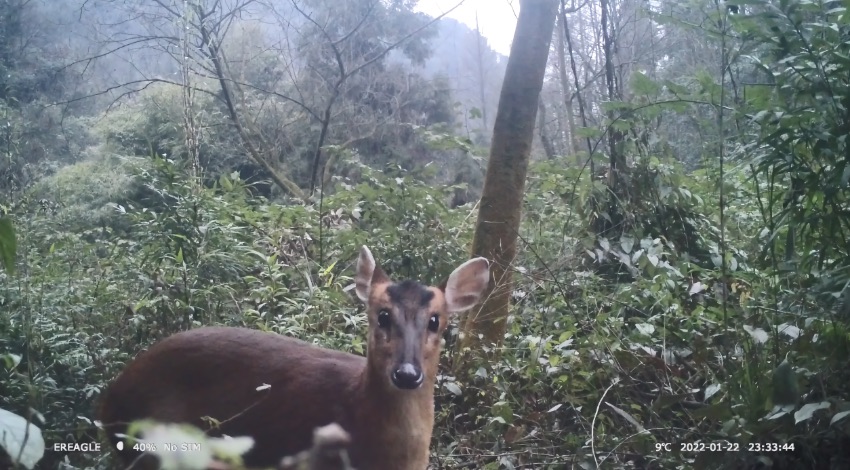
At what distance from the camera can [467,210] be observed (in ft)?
18.5

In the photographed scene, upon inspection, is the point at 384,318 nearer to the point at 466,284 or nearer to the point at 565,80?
the point at 466,284

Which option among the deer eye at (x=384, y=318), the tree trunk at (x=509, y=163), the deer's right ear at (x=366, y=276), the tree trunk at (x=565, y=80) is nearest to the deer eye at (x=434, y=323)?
the deer eye at (x=384, y=318)

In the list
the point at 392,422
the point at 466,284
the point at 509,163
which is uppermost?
the point at 509,163

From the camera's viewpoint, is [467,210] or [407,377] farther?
[467,210]

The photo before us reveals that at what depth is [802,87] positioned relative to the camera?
8.34 feet

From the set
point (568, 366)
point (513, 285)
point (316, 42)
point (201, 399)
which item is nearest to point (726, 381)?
point (568, 366)

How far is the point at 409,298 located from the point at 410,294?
0.06 ft

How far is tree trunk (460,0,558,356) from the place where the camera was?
3961mm

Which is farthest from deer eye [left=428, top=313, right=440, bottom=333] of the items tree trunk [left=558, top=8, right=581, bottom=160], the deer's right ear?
tree trunk [left=558, top=8, right=581, bottom=160]

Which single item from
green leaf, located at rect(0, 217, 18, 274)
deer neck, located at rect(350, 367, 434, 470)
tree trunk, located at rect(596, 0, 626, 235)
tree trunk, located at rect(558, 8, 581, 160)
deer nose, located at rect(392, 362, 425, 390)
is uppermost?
tree trunk, located at rect(558, 8, 581, 160)

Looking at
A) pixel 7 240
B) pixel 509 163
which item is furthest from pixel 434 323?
pixel 509 163

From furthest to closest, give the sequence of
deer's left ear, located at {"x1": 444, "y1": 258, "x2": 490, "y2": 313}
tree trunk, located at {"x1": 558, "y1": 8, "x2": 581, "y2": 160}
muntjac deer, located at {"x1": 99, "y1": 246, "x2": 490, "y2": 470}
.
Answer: tree trunk, located at {"x1": 558, "y1": 8, "x2": 581, "y2": 160} < deer's left ear, located at {"x1": 444, "y1": 258, "x2": 490, "y2": 313} < muntjac deer, located at {"x1": 99, "y1": 246, "x2": 490, "y2": 470}

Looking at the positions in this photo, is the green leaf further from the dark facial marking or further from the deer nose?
the dark facial marking

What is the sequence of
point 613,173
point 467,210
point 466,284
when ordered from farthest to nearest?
point 467,210
point 613,173
point 466,284
